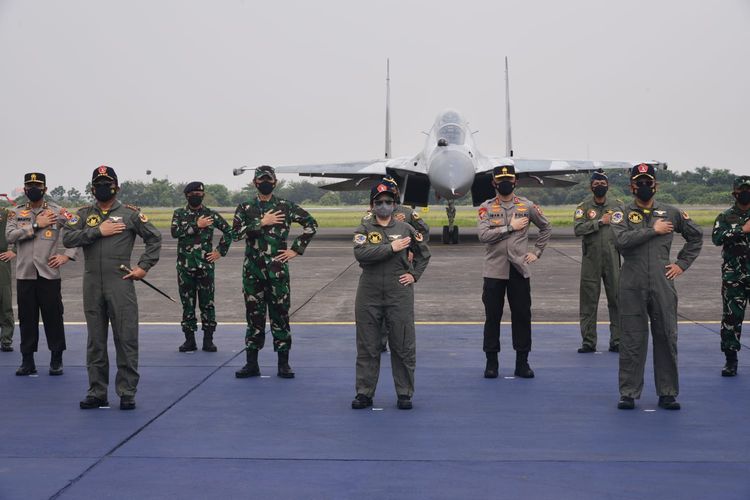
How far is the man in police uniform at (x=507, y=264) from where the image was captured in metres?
8.38

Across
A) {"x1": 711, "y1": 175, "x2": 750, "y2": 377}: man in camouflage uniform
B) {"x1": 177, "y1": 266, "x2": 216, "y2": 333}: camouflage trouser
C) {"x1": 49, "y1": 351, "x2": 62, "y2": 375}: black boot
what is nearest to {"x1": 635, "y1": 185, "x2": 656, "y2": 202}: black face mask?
{"x1": 711, "y1": 175, "x2": 750, "y2": 377}: man in camouflage uniform

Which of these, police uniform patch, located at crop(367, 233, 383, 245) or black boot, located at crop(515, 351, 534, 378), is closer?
police uniform patch, located at crop(367, 233, 383, 245)

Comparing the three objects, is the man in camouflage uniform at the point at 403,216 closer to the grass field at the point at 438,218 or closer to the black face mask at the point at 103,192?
the black face mask at the point at 103,192

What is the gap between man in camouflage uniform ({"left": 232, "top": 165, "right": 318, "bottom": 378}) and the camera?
840 centimetres

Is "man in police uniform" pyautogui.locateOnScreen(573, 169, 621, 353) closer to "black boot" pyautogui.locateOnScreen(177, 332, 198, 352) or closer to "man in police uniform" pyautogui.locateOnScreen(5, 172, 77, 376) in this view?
"black boot" pyautogui.locateOnScreen(177, 332, 198, 352)

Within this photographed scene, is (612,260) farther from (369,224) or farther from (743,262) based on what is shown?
(369,224)

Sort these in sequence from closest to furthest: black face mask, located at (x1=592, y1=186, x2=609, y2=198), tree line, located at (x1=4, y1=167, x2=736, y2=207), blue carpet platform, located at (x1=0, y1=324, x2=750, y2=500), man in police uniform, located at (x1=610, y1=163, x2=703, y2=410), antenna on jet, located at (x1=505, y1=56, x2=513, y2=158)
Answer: blue carpet platform, located at (x1=0, y1=324, x2=750, y2=500) → man in police uniform, located at (x1=610, y1=163, x2=703, y2=410) → black face mask, located at (x1=592, y1=186, x2=609, y2=198) → antenna on jet, located at (x1=505, y1=56, x2=513, y2=158) → tree line, located at (x1=4, y1=167, x2=736, y2=207)

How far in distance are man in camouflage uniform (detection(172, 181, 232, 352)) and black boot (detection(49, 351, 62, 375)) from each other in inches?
60.7

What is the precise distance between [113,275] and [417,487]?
11.0 ft

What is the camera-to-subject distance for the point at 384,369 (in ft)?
29.1

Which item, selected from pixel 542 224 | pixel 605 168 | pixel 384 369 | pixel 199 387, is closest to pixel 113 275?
pixel 199 387

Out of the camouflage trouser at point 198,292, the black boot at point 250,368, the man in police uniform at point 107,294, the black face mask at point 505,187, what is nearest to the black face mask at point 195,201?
the camouflage trouser at point 198,292

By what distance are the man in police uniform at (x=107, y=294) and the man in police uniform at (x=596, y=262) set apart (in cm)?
489

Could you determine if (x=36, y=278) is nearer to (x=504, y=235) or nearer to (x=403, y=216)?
(x=403, y=216)
